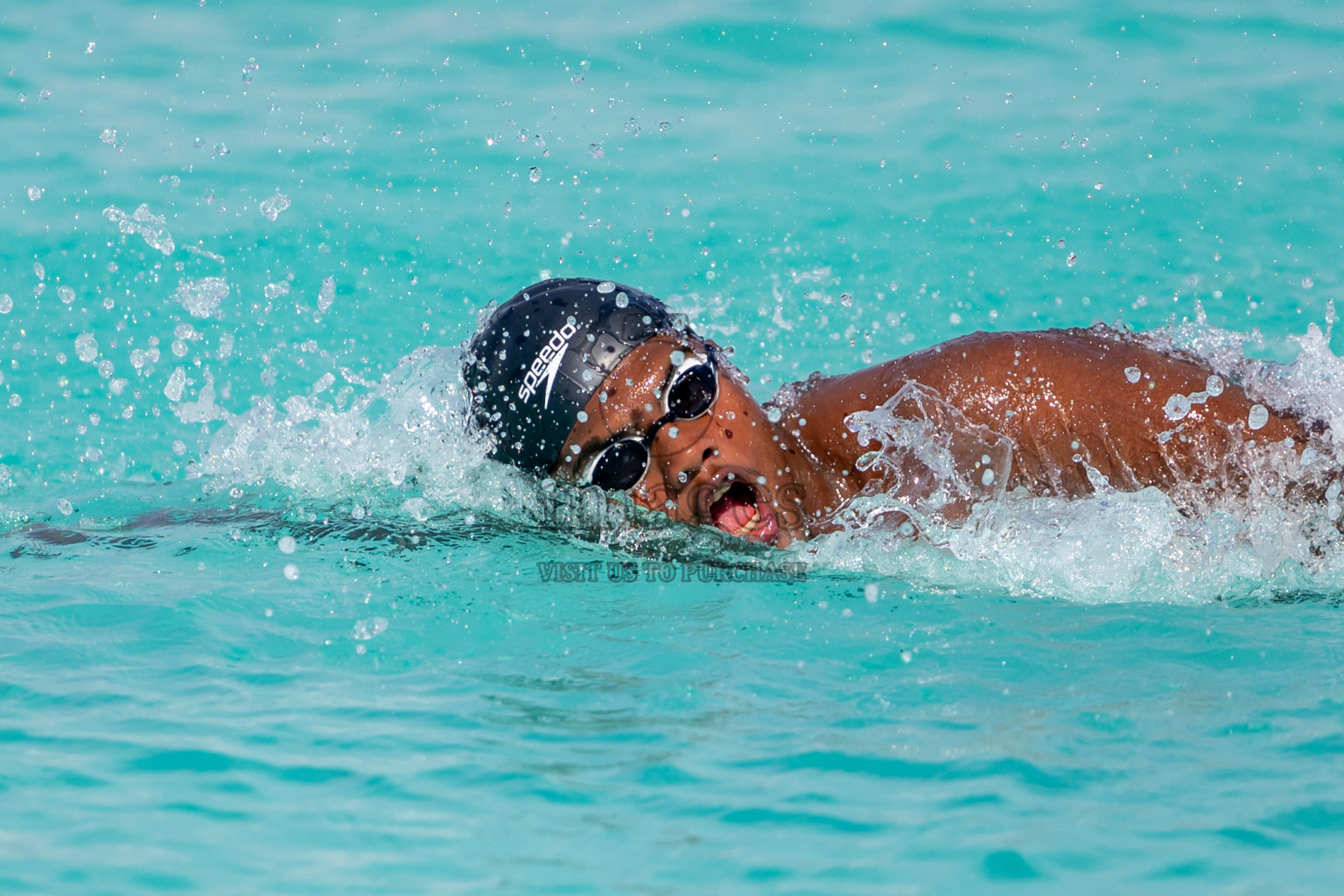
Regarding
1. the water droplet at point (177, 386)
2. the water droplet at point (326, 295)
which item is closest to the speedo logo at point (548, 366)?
the water droplet at point (177, 386)

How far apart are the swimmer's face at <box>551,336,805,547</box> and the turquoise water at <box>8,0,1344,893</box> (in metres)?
0.09

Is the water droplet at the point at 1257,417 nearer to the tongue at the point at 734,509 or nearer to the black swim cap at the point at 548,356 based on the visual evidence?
the tongue at the point at 734,509

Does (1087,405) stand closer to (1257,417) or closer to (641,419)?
(1257,417)

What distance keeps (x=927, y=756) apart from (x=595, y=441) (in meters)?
1.30

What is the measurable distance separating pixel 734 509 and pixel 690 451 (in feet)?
0.66

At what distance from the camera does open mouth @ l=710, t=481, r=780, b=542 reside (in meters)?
3.19

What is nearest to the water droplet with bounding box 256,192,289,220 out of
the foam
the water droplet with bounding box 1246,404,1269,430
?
the foam

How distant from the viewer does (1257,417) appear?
290 centimetres

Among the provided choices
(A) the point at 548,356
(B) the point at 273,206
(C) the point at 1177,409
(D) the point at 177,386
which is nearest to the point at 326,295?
(B) the point at 273,206

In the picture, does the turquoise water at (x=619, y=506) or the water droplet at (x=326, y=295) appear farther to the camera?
the water droplet at (x=326, y=295)

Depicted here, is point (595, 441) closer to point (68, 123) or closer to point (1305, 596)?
point (1305, 596)

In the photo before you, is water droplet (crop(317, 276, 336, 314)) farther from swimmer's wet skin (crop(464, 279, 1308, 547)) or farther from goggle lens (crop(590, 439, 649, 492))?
goggle lens (crop(590, 439, 649, 492))

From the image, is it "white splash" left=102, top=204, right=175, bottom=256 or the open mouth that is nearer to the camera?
the open mouth

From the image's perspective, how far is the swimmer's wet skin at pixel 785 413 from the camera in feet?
9.67
